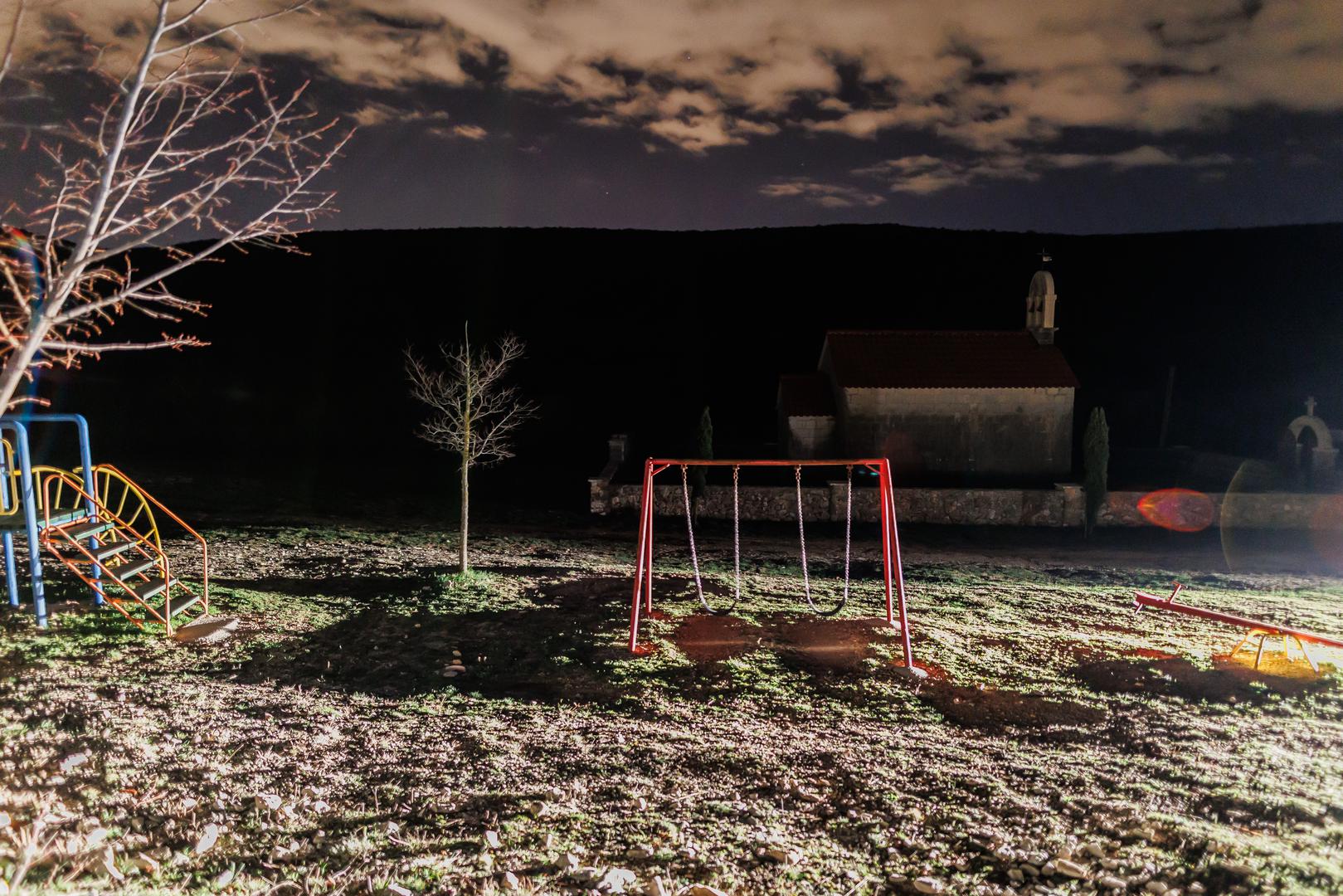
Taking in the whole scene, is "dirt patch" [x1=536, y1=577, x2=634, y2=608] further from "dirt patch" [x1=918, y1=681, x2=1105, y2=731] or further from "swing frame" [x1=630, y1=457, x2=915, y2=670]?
"dirt patch" [x1=918, y1=681, x2=1105, y2=731]

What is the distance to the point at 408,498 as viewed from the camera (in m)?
25.0

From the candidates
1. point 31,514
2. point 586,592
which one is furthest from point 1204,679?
point 31,514

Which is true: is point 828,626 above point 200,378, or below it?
below

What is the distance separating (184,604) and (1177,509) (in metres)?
22.9

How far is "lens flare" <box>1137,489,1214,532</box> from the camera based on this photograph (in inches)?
844

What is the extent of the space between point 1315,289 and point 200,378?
329 ft

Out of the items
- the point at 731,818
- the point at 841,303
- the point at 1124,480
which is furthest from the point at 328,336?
the point at 731,818

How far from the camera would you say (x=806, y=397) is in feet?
88.7

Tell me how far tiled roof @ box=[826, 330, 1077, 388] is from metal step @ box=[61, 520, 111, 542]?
1973cm

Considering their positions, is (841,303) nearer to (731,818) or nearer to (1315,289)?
(1315,289)

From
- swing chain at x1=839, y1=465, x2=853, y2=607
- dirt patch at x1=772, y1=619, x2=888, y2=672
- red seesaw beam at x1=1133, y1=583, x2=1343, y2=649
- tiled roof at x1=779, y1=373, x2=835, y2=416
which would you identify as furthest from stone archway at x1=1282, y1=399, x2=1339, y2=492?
dirt patch at x1=772, y1=619, x2=888, y2=672

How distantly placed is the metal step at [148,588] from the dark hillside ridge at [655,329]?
14250 millimetres

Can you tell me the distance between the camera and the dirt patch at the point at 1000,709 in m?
8.42

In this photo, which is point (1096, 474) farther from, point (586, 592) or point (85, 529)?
point (85, 529)
